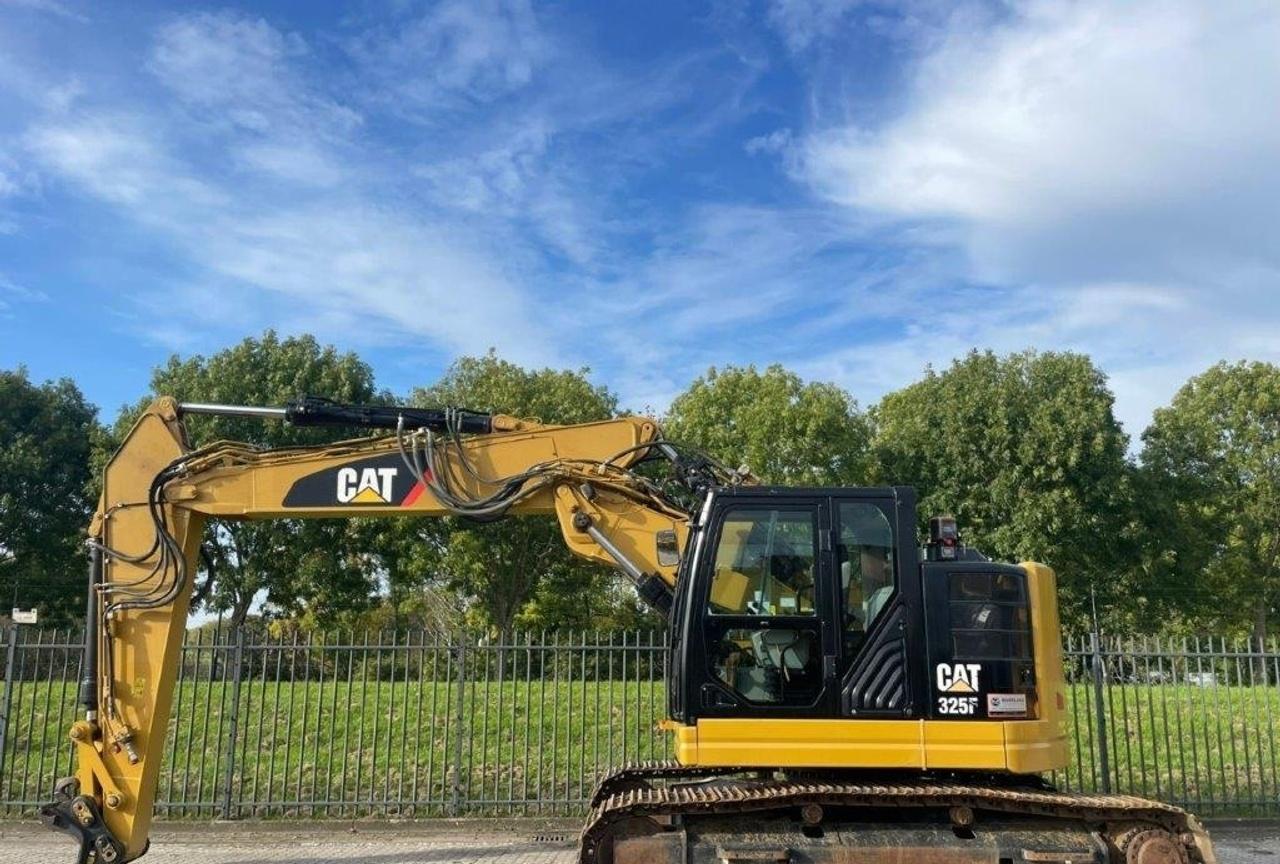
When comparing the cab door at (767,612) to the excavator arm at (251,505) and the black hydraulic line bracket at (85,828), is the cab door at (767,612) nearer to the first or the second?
the excavator arm at (251,505)

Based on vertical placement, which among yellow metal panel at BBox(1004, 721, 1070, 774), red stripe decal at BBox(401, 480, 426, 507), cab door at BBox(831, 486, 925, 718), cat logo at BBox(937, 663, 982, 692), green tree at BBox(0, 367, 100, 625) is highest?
green tree at BBox(0, 367, 100, 625)

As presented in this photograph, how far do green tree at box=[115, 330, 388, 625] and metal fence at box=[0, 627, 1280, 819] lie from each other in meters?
11.3

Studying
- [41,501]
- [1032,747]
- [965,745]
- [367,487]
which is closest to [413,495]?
[367,487]

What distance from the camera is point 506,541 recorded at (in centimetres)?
2938

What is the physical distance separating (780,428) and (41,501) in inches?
868

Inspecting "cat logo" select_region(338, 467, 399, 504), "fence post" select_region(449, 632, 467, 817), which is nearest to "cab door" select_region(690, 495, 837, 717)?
"cat logo" select_region(338, 467, 399, 504)

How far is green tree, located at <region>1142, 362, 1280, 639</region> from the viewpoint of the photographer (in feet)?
120

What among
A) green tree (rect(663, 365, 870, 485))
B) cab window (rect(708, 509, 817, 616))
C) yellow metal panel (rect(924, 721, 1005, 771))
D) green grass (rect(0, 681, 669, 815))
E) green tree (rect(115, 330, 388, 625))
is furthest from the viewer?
green tree (rect(663, 365, 870, 485))

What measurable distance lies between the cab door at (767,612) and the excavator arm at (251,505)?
2.31ft

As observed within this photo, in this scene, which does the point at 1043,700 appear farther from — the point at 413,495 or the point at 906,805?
the point at 413,495

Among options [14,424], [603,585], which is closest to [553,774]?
[603,585]

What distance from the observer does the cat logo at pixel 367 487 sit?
761cm

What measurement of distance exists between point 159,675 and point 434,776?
6.10 m

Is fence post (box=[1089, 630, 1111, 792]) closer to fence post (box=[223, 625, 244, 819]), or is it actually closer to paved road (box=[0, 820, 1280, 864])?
paved road (box=[0, 820, 1280, 864])
